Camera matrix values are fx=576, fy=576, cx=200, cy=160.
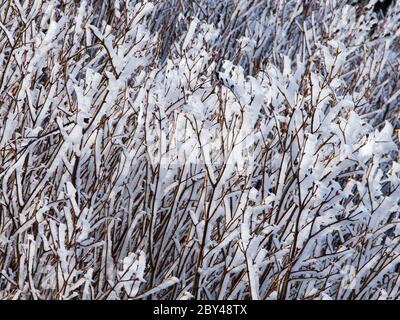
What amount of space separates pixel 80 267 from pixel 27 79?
0.84 m

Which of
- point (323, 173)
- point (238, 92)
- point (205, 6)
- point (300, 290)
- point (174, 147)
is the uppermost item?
point (205, 6)

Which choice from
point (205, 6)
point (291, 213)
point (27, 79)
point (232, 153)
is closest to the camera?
point (232, 153)

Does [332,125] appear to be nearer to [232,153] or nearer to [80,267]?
[232,153]

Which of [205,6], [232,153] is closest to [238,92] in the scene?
[232,153]

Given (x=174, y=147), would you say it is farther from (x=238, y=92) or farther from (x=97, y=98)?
(x=97, y=98)

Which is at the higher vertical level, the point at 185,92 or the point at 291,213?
the point at 185,92

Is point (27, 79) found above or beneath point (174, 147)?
above

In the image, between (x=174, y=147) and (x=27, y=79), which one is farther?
(x=27, y=79)

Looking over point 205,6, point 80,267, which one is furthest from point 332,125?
point 205,6

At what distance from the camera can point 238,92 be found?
76.1 inches

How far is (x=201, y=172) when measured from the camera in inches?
85.7

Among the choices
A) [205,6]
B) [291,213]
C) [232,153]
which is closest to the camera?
[232,153]

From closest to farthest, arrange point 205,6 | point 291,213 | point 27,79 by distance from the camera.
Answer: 1. point 291,213
2. point 27,79
3. point 205,6
